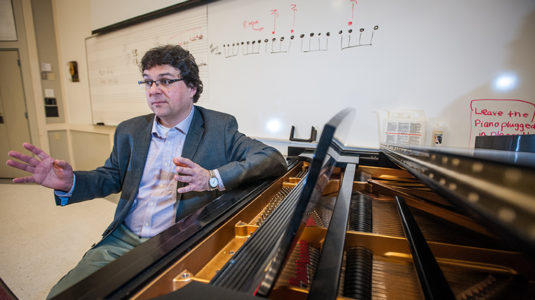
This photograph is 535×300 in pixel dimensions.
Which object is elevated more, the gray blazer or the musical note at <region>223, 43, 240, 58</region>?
the musical note at <region>223, 43, 240, 58</region>

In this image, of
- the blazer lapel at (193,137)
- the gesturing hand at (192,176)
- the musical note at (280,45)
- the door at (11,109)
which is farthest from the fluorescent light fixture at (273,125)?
the door at (11,109)

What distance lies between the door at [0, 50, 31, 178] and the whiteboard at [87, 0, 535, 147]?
408cm

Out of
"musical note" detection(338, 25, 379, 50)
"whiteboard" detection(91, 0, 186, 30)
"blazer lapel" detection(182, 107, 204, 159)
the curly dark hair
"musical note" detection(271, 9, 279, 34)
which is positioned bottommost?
"blazer lapel" detection(182, 107, 204, 159)

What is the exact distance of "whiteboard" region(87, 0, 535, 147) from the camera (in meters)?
1.54

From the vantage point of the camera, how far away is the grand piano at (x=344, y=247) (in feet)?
1.30

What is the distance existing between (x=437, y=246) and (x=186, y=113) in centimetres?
149

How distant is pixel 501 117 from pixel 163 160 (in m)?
2.37

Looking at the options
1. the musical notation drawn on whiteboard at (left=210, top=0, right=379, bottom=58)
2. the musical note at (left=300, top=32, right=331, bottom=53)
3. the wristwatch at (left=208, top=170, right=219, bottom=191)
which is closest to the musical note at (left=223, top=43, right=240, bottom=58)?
the musical notation drawn on whiteboard at (left=210, top=0, right=379, bottom=58)

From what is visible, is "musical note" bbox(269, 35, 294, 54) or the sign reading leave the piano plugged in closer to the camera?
the sign reading leave the piano plugged in

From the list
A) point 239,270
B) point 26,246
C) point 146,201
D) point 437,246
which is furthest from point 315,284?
point 26,246

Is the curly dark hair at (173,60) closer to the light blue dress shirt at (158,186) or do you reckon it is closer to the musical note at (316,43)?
the light blue dress shirt at (158,186)

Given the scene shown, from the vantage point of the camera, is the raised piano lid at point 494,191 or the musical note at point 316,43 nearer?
the raised piano lid at point 494,191

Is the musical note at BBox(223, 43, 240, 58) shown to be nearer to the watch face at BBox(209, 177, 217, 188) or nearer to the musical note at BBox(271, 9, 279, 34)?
the musical note at BBox(271, 9, 279, 34)

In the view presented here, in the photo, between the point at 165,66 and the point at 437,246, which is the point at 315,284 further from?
the point at 165,66
